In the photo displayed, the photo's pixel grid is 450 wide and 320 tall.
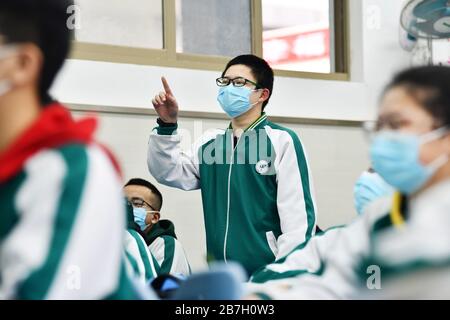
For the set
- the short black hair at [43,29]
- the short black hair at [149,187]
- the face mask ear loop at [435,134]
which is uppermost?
the short black hair at [43,29]

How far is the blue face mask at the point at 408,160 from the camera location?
76.1 inches

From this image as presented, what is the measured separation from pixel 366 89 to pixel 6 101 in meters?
5.61

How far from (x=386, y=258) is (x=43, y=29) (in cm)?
79

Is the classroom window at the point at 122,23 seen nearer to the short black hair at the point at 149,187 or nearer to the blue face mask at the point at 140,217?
the short black hair at the point at 149,187

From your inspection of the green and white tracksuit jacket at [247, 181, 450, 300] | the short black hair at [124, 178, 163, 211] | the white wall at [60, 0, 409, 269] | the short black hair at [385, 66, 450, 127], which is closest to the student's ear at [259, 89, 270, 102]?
the short black hair at [124, 178, 163, 211]

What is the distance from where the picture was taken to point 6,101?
1.49 meters

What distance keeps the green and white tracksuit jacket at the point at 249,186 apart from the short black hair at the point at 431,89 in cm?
194

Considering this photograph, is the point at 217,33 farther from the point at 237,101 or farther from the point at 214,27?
the point at 237,101

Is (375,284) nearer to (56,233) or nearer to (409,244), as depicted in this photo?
(409,244)

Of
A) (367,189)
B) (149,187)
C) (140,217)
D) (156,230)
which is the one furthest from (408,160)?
(149,187)

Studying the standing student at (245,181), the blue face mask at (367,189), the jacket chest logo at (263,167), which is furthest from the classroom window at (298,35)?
the blue face mask at (367,189)

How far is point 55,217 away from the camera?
1421 millimetres

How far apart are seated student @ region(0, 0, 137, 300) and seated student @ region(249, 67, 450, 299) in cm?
58
